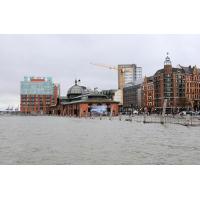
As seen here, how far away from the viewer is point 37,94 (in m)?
159

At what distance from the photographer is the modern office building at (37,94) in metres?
122

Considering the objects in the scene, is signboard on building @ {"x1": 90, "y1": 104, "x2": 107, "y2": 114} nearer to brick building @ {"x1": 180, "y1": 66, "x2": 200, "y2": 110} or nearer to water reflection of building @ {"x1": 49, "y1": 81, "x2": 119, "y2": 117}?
water reflection of building @ {"x1": 49, "y1": 81, "x2": 119, "y2": 117}

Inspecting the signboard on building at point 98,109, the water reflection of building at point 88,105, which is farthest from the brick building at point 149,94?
the signboard on building at point 98,109

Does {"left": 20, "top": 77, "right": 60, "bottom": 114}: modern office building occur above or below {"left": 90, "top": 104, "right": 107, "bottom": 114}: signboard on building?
above

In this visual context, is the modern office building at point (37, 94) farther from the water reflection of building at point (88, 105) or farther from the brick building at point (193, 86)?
the brick building at point (193, 86)

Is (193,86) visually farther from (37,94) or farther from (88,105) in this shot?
(37,94)

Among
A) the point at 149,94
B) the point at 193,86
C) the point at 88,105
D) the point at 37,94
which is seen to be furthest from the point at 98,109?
the point at 193,86

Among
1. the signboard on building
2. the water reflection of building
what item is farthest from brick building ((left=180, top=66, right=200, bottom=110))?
the signboard on building

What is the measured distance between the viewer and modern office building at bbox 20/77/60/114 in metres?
122

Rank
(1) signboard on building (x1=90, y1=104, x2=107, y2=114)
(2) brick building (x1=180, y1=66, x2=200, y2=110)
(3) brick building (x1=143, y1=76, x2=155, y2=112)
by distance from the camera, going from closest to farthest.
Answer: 1. (2) brick building (x1=180, y1=66, x2=200, y2=110)
2. (3) brick building (x1=143, y1=76, x2=155, y2=112)
3. (1) signboard on building (x1=90, y1=104, x2=107, y2=114)
